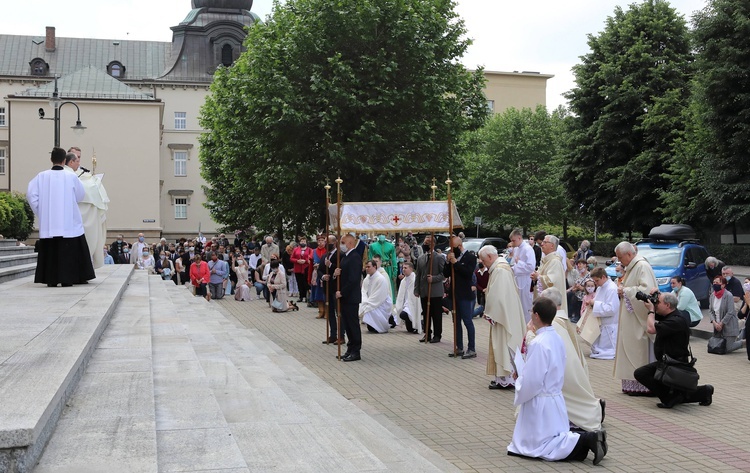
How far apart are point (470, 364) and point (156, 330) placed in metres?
5.13

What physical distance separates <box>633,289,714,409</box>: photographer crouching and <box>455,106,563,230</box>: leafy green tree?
162 ft

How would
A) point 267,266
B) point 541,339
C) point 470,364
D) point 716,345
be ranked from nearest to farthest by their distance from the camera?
point 541,339, point 470,364, point 716,345, point 267,266

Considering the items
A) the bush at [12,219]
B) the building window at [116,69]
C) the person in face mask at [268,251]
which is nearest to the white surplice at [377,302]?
the bush at [12,219]

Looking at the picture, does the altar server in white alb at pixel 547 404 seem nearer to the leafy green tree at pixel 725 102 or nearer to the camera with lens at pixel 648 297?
the camera with lens at pixel 648 297

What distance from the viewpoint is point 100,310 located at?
8.54m

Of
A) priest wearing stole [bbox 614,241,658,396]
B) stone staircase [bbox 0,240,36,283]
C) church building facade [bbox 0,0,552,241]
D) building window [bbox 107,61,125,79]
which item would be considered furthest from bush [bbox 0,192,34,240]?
building window [bbox 107,61,125,79]

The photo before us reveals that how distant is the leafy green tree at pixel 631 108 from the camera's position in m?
39.0

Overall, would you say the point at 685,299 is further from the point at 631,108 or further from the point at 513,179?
the point at 513,179

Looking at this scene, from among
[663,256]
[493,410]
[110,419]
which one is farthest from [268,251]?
[110,419]

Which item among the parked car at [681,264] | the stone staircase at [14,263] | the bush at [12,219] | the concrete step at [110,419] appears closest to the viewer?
the concrete step at [110,419]

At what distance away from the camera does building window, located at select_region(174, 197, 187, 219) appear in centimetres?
7375

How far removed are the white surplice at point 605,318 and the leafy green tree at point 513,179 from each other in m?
44.7

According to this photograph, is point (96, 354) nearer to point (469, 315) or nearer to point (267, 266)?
point (469, 315)

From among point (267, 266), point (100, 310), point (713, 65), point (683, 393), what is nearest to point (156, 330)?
point (100, 310)
